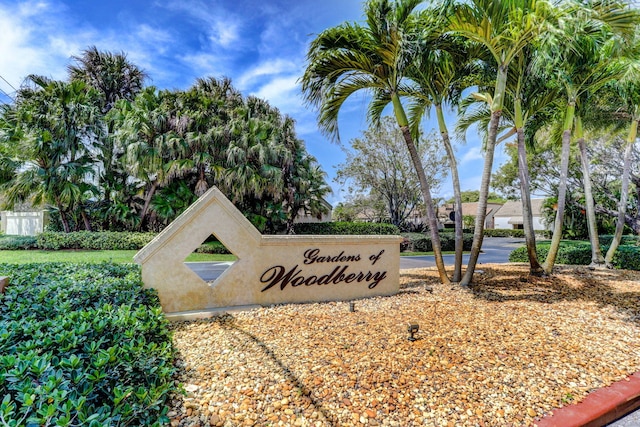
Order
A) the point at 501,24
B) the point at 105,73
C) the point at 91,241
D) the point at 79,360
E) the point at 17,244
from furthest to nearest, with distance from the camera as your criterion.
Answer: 1. the point at 105,73
2. the point at 91,241
3. the point at 17,244
4. the point at 501,24
5. the point at 79,360

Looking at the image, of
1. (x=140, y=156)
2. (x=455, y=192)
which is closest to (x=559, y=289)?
(x=455, y=192)

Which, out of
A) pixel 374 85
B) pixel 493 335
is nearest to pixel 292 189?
pixel 374 85

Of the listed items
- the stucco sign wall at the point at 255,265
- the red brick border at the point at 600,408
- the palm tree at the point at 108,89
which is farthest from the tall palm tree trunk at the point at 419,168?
the palm tree at the point at 108,89

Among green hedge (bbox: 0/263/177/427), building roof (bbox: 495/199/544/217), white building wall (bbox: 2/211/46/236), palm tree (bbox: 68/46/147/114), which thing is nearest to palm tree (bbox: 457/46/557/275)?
green hedge (bbox: 0/263/177/427)

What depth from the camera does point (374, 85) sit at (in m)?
7.37

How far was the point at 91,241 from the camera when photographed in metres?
15.3

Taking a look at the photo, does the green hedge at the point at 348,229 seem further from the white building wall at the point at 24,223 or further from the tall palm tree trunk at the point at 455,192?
the white building wall at the point at 24,223

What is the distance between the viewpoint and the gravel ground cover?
2611 millimetres

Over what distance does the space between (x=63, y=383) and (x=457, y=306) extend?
5355 mm

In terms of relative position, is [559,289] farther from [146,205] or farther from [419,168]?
[146,205]

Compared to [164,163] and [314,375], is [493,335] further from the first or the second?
[164,163]

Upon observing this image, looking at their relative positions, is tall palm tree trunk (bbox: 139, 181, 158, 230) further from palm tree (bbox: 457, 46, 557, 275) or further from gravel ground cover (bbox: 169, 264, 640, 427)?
palm tree (bbox: 457, 46, 557, 275)

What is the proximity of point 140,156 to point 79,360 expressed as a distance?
1573 centimetres

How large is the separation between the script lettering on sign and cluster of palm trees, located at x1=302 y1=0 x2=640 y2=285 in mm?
1916
